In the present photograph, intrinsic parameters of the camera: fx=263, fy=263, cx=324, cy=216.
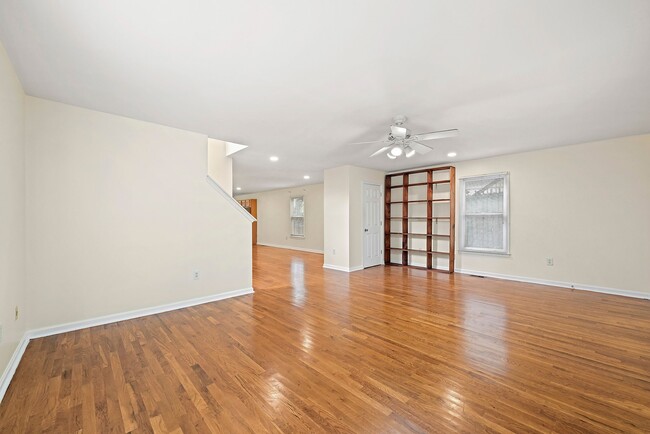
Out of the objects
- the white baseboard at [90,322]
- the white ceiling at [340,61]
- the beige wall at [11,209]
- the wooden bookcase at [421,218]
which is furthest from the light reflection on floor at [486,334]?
the beige wall at [11,209]

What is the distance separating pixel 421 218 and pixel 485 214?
1272 mm

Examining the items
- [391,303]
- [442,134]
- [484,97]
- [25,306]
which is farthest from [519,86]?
[25,306]

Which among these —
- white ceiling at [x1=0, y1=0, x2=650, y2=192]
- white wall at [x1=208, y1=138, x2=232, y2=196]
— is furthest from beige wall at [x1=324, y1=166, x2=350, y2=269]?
white ceiling at [x1=0, y1=0, x2=650, y2=192]

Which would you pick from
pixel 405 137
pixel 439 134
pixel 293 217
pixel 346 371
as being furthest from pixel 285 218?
pixel 346 371

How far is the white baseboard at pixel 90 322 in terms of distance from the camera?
1.95 metres

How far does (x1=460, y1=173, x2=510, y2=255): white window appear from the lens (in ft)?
16.8

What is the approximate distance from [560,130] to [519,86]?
1952 mm

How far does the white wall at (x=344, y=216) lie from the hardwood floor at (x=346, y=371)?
242cm

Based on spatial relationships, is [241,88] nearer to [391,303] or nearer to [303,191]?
[391,303]

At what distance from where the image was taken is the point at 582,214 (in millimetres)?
4340

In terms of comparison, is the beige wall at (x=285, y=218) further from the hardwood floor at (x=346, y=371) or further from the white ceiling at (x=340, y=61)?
the white ceiling at (x=340, y=61)

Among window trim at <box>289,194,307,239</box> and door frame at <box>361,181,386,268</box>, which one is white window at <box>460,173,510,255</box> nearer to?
door frame at <box>361,181,386,268</box>

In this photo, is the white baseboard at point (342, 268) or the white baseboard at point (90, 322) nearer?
the white baseboard at point (90, 322)

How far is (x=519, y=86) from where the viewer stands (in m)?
2.40
